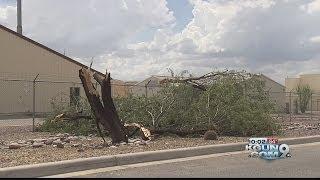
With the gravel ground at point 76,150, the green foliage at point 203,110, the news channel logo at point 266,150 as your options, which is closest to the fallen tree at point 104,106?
the gravel ground at point 76,150

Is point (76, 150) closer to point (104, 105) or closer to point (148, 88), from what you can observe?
point (104, 105)

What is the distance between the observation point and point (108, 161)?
11.4 metres

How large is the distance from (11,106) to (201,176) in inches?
1095

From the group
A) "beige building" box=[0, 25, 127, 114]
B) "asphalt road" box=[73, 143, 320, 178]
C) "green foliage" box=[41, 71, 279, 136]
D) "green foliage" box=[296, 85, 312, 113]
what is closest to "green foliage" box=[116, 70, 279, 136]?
"green foliage" box=[41, 71, 279, 136]

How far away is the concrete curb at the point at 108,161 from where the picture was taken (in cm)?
986

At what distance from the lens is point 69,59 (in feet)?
133

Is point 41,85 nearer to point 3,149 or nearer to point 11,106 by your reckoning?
point 11,106

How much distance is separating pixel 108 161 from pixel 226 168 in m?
2.51

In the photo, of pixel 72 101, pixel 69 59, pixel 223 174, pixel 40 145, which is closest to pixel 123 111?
pixel 72 101

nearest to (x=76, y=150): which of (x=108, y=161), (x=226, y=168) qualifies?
(x=108, y=161)

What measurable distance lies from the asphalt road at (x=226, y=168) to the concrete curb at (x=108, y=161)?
13.6 inches

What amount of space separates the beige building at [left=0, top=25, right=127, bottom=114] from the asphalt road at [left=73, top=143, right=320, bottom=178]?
22808 mm

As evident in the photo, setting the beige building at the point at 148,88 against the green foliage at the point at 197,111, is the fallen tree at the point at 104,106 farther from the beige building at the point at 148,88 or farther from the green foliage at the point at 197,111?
the beige building at the point at 148,88

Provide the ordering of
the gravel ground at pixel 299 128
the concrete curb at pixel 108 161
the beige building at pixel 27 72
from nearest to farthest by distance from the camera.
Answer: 1. the concrete curb at pixel 108 161
2. the gravel ground at pixel 299 128
3. the beige building at pixel 27 72
